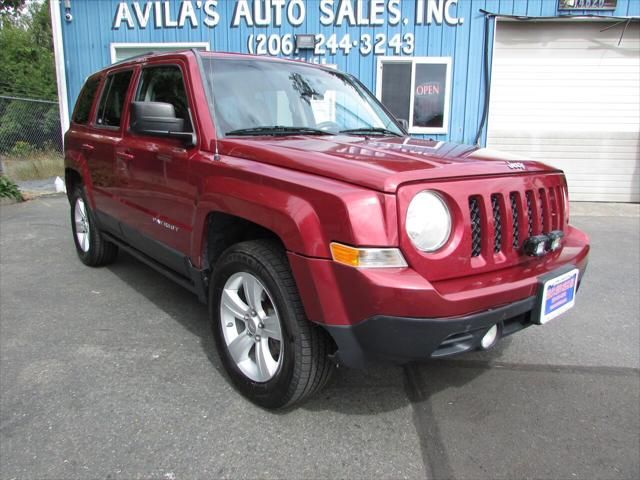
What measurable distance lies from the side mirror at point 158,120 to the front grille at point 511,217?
1.64 meters

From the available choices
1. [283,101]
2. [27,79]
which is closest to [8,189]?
[283,101]

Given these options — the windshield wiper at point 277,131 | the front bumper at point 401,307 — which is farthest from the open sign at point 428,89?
the front bumper at point 401,307

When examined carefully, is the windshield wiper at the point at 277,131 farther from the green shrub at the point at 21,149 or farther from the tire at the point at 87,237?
the green shrub at the point at 21,149

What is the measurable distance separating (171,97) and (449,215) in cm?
207

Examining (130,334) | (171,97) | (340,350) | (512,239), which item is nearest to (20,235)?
(130,334)

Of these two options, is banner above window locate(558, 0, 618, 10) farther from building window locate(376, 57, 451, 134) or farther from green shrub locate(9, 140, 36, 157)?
green shrub locate(9, 140, 36, 157)

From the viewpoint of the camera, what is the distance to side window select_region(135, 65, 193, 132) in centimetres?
312

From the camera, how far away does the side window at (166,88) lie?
312 cm

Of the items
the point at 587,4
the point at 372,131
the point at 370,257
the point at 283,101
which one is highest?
the point at 587,4

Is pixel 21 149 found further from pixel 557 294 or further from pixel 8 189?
pixel 557 294

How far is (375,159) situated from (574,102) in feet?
29.7

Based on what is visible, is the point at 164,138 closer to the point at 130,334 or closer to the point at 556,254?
the point at 130,334

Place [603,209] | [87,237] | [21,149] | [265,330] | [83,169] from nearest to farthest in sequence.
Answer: [265,330] → [83,169] → [87,237] → [603,209] → [21,149]

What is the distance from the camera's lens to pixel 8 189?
9.03 m
